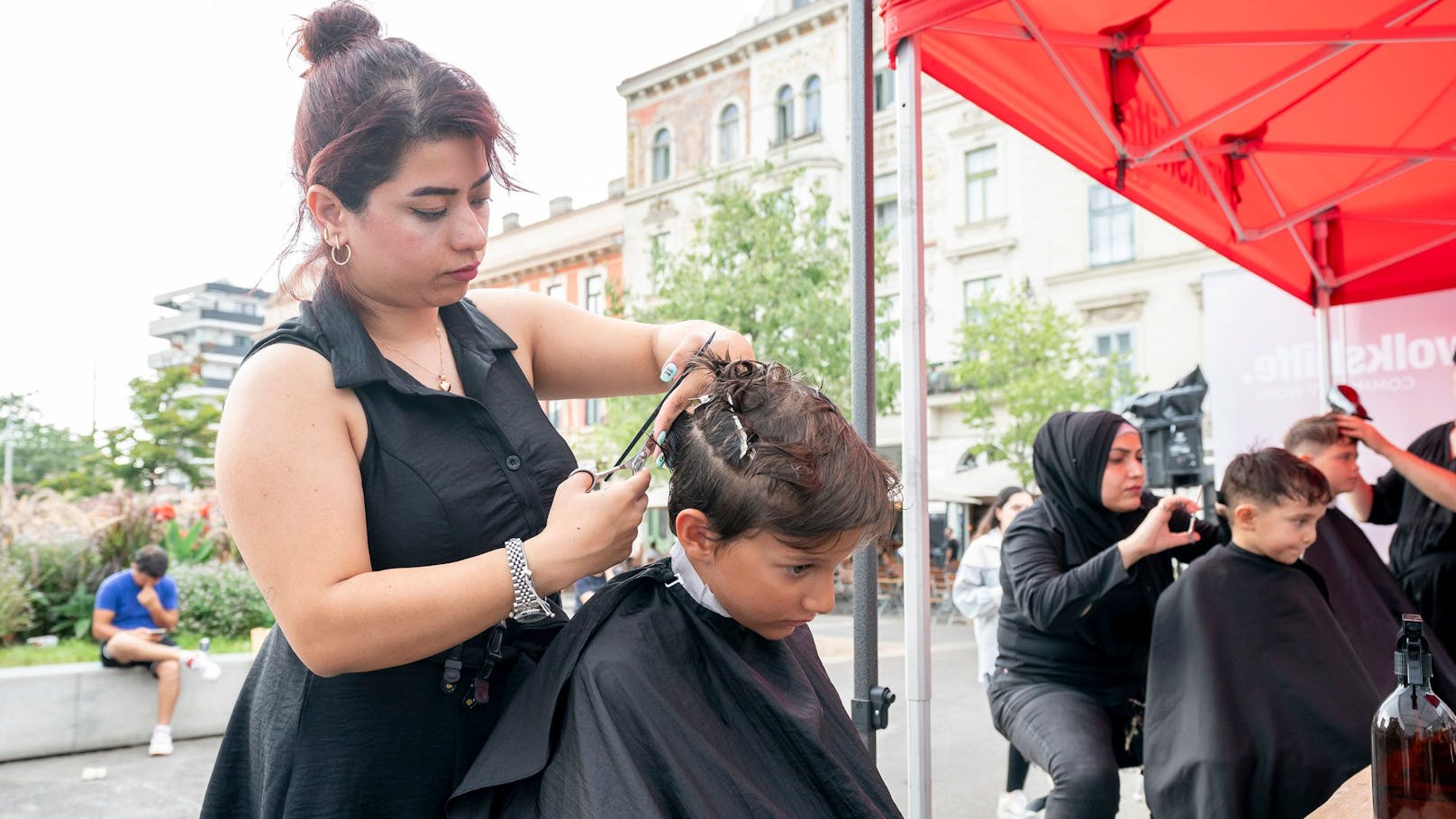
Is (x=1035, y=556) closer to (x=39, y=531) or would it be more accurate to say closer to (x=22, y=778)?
(x=22, y=778)

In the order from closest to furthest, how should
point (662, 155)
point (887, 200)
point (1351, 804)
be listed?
1. point (1351, 804)
2. point (887, 200)
3. point (662, 155)

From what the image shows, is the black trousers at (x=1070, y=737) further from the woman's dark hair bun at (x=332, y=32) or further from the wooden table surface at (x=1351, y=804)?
the woman's dark hair bun at (x=332, y=32)

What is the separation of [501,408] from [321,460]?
0.26m

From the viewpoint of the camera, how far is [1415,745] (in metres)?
1.43

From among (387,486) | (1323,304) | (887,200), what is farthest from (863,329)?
(887,200)

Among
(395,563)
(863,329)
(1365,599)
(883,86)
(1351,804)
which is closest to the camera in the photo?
(395,563)

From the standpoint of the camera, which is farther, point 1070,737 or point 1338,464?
point 1338,464

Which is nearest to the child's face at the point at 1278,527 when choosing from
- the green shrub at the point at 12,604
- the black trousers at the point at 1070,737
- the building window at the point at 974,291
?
the black trousers at the point at 1070,737

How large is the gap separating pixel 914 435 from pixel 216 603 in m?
7.07

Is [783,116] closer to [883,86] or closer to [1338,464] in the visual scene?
[883,86]

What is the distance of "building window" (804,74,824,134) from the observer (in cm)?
2286

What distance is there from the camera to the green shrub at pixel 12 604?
24.3ft

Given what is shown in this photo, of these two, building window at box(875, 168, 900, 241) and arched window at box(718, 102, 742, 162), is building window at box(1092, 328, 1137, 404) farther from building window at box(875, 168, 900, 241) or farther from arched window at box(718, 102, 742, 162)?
arched window at box(718, 102, 742, 162)

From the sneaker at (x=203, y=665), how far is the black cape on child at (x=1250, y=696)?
5.71 meters
